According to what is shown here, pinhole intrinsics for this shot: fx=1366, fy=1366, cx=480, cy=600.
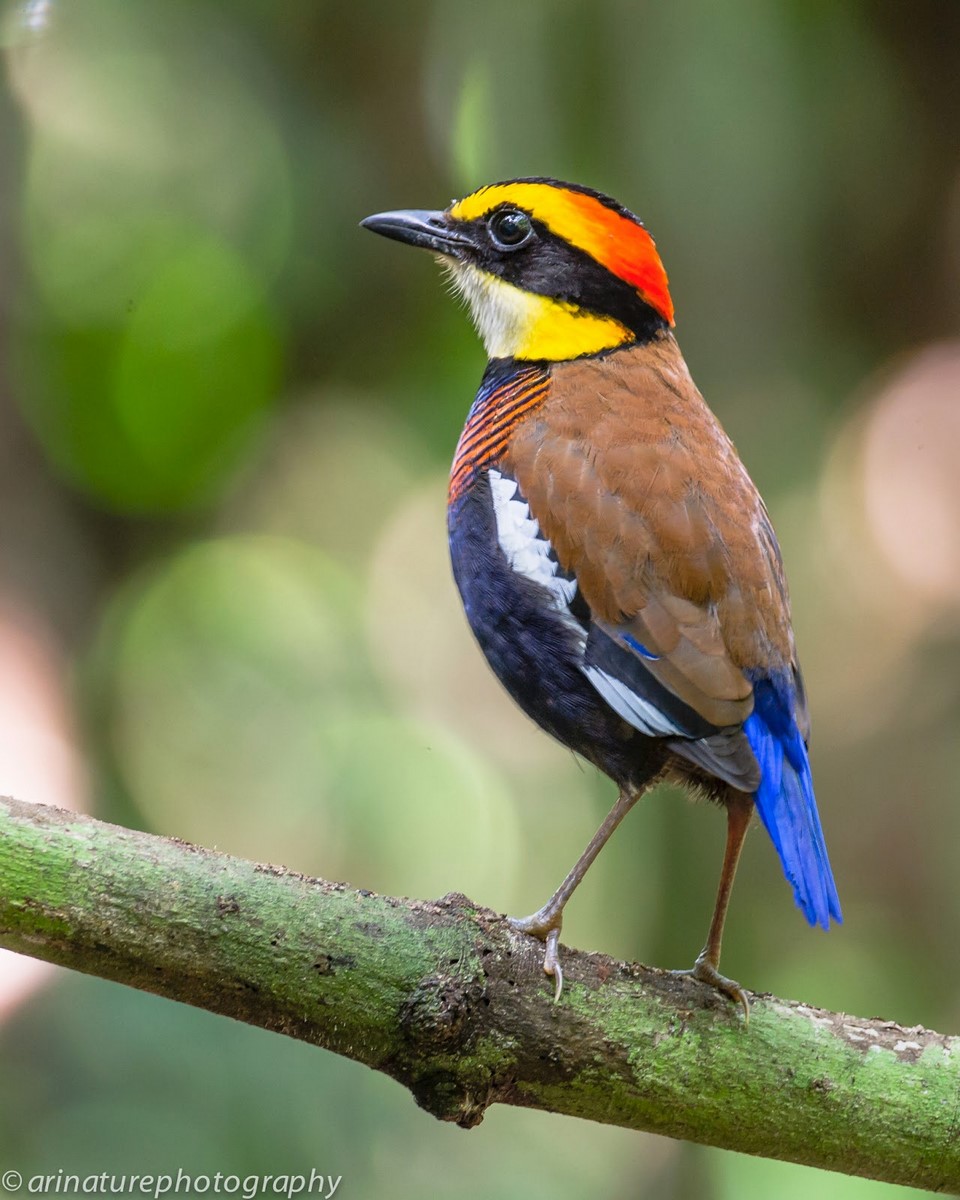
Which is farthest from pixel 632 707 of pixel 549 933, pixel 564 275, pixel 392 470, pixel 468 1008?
pixel 392 470

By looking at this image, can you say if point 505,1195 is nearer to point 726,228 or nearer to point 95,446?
point 95,446

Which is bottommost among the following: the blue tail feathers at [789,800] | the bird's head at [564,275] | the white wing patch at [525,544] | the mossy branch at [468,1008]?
the mossy branch at [468,1008]

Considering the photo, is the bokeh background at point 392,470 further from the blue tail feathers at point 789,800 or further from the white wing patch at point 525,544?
the blue tail feathers at point 789,800

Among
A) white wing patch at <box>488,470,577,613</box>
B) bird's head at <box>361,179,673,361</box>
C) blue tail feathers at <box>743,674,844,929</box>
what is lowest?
blue tail feathers at <box>743,674,844,929</box>

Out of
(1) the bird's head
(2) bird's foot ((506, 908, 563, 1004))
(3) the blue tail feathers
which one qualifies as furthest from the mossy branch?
(1) the bird's head

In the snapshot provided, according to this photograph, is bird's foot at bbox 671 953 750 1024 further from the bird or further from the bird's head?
the bird's head

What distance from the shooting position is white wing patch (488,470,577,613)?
10.4 ft

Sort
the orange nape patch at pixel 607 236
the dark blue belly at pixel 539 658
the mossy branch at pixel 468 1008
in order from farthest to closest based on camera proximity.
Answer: the orange nape patch at pixel 607 236 < the dark blue belly at pixel 539 658 < the mossy branch at pixel 468 1008

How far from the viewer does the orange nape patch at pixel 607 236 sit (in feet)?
12.8

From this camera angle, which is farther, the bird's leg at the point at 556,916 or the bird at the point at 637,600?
the bird at the point at 637,600

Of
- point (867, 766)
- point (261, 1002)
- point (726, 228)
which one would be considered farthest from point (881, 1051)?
point (726, 228)

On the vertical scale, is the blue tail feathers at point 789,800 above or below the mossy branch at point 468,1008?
above

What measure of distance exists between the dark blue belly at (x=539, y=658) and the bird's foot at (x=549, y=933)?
1.35 ft

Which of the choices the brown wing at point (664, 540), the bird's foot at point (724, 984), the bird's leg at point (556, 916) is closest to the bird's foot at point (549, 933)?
the bird's leg at point (556, 916)
